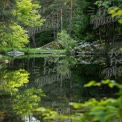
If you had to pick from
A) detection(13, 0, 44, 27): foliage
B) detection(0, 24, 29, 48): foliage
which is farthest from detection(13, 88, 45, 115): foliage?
detection(13, 0, 44, 27): foliage

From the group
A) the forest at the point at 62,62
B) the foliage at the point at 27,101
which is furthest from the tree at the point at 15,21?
the foliage at the point at 27,101

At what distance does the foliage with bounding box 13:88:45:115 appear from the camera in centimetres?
945

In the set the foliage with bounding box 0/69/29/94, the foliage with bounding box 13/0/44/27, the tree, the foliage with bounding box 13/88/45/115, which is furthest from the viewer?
the foliage with bounding box 13/0/44/27

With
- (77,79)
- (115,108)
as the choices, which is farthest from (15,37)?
(115,108)

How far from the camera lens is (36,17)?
171ft

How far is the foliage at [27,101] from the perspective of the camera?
9.45 m

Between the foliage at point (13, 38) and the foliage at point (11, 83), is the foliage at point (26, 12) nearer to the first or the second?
the foliage at point (13, 38)

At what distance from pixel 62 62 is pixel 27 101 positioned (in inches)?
689

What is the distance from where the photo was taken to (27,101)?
10.8 metres

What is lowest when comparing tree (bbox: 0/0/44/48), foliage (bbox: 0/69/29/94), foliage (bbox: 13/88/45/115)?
foliage (bbox: 0/69/29/94)

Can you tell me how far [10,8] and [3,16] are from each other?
148 centimetres

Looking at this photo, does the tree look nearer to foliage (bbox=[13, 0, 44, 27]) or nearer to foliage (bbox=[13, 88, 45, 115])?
foliage (bbox=[13, 0, 44, 27])

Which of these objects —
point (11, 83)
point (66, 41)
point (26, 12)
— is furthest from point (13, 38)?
point (11, 83)

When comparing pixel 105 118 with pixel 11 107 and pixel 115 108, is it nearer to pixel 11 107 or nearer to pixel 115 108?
pixel 115 108
